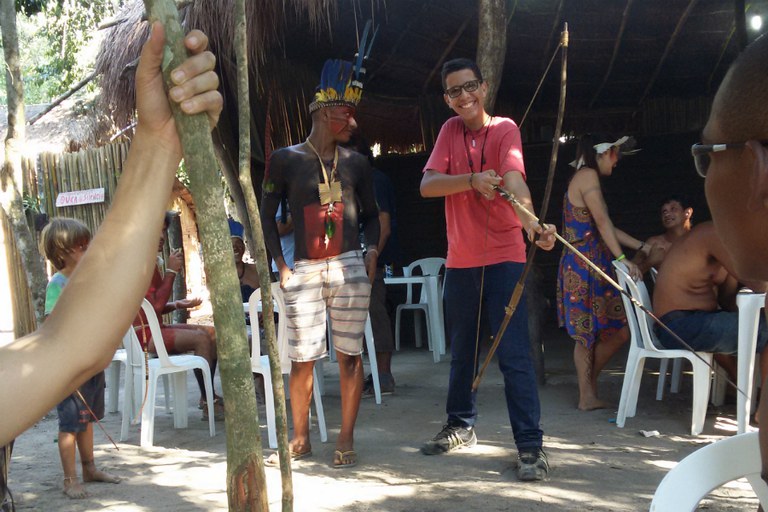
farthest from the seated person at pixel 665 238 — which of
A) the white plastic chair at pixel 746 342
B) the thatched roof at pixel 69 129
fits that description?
the thatched roof at pixel 69 129

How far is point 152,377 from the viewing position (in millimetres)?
5070

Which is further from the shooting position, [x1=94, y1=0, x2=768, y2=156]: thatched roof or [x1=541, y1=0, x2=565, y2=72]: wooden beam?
[x1=541, y1=0, x2=565, y2=72]: wooden beam

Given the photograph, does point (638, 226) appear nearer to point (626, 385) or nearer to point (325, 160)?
point (626, 385)

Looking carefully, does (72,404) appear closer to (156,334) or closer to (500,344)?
(156,334)

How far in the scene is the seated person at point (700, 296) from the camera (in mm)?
4516

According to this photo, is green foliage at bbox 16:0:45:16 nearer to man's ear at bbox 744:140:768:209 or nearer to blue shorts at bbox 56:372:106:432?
blue shorts at bbox 56:372:106:432

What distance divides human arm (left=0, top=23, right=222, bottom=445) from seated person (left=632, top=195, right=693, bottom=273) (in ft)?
15.7

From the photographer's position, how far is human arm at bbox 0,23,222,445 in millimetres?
1201

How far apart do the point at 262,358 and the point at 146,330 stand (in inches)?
42.4

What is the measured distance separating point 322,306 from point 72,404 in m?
1.39

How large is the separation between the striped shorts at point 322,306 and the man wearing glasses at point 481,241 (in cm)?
52

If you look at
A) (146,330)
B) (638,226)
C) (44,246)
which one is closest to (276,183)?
(44,246)

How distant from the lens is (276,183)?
14.4ft

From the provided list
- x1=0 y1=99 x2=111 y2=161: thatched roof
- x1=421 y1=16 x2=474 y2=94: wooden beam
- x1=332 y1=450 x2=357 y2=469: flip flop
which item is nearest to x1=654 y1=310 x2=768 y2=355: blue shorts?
x1=332 y1=450 x2=357 y2=469: flip flop
